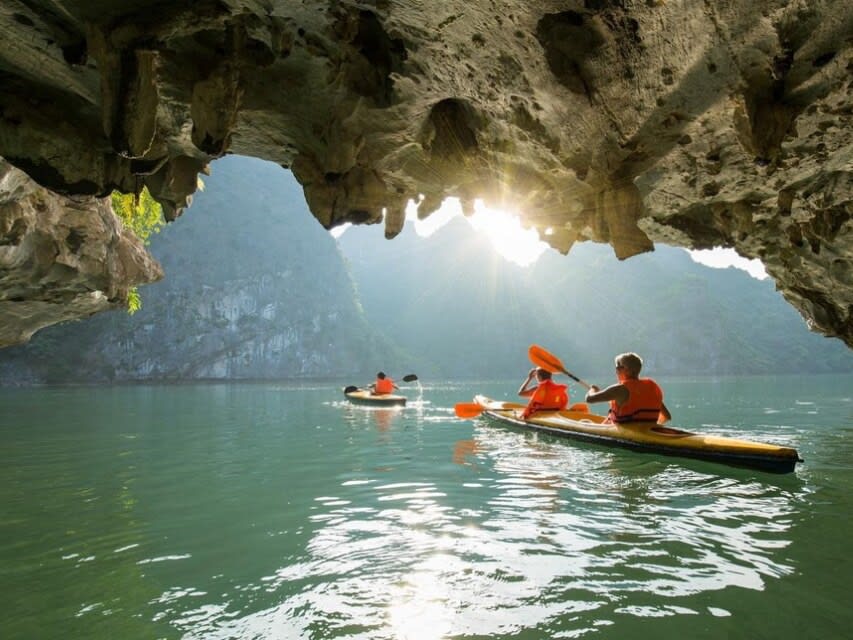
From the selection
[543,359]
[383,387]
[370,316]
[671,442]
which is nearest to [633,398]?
[671,442]

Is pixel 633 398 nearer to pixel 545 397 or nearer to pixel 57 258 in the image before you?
pixel 545 397

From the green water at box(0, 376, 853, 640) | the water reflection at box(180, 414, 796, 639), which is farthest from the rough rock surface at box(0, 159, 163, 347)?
the water reflection at box(180, 414, 796, 639)

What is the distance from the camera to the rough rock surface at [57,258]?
9.31m

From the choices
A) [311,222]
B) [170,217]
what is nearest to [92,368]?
[311,222]

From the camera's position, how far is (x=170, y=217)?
7.83 metres

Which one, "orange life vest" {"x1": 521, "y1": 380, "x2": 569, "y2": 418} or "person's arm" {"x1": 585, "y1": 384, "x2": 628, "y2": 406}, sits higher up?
"person's arm" {"x1": 585, "y1": 384, "x2": 628, "y2": 406}

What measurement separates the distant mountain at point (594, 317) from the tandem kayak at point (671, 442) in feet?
334

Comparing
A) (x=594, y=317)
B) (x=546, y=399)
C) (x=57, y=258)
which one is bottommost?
(x=546, y=399)

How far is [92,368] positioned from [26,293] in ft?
223

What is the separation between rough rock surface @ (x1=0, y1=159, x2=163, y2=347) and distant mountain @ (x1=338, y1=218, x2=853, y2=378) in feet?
333

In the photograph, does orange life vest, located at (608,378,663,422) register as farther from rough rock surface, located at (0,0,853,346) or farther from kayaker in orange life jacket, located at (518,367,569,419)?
kayaker in orange life jacket, located at (518,367,569,419)

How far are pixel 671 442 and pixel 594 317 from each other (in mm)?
147269

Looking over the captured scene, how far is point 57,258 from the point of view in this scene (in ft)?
36.4

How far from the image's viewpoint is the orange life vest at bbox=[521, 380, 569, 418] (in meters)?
12.4
